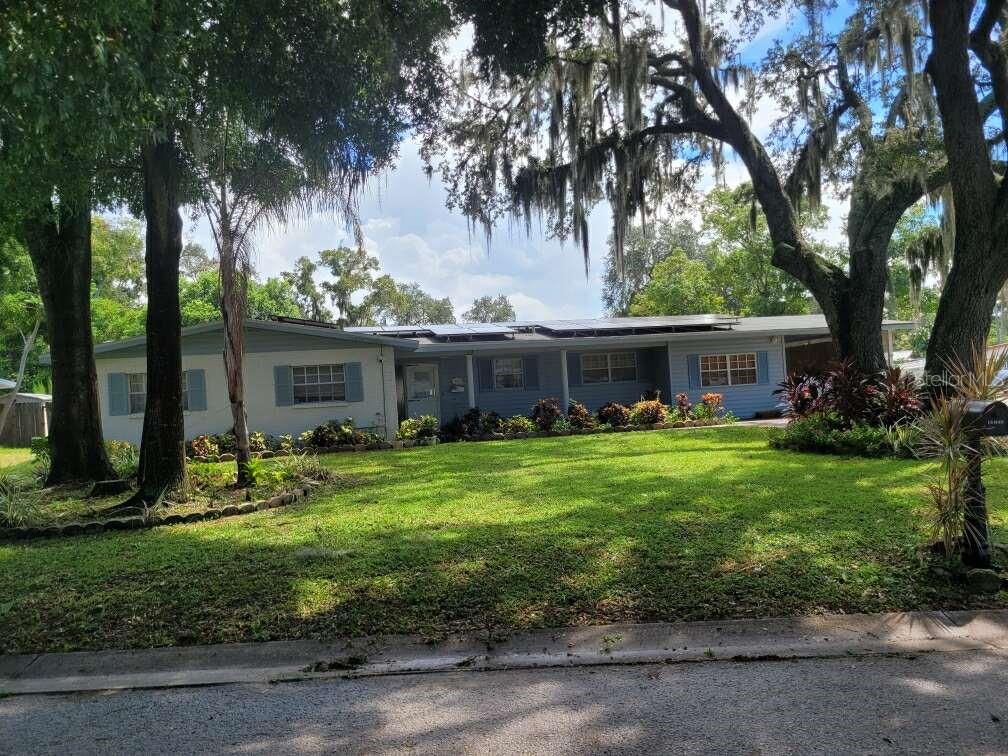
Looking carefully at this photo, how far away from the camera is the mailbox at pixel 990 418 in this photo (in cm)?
418

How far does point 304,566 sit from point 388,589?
1.00 metres

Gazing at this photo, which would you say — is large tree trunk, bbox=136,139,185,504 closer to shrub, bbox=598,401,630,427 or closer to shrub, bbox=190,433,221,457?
shrub, bbox=190,433,221,457

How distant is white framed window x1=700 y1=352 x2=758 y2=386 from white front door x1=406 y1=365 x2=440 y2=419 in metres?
7.81

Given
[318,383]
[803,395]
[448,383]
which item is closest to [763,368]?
[803,395]

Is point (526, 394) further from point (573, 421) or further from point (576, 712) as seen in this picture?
point (576, 712)

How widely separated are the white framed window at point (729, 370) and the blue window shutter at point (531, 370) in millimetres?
4851

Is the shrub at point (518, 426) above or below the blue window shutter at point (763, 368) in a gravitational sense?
below

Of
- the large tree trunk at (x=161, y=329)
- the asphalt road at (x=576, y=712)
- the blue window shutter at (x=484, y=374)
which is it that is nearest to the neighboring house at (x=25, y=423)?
the blue window shutter at (x=484, y=374)

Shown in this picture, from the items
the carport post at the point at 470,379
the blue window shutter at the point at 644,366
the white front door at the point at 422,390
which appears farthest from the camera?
the blue window shutter at the point at 644,366

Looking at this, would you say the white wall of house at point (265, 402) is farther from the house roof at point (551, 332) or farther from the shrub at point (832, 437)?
the shrub at point (832, 437)

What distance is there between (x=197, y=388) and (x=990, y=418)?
15740 millimetres

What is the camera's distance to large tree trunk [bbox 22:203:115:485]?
10219 mm

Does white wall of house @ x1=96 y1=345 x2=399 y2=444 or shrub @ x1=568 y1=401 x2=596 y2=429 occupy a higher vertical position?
white wall of house @ x1=96 y1=345 x2=399 y2=444

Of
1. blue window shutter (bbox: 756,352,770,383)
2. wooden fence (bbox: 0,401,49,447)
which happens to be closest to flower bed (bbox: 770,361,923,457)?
blue window shutter (bbox: 756,352,770,383)
